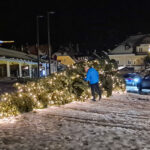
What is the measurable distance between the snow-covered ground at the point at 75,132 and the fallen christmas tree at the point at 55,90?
55cm

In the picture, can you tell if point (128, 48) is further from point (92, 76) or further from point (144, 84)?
point (92, 76)

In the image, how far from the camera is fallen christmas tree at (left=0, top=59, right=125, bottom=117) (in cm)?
875

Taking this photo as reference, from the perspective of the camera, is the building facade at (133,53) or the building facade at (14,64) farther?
the building facade at (133,53)

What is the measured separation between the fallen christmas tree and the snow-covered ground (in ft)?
1.81

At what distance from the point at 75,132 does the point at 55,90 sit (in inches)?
199

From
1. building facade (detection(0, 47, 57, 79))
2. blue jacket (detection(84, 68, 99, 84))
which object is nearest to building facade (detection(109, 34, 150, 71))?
building facade (detection(0, 47, 57, 79))

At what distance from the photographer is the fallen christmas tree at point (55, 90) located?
8.75 meters

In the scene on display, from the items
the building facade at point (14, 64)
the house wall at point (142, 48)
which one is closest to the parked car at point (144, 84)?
the building facade at point (14, 64)

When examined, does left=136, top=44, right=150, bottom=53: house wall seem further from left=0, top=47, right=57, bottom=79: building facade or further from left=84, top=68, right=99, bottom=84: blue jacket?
left=84, top=68, right=99, bottom=84: blue jacket

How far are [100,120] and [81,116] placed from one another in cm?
79

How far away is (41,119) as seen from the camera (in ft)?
25.4

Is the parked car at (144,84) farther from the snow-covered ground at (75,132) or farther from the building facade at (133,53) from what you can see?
the building facade at (133,53)

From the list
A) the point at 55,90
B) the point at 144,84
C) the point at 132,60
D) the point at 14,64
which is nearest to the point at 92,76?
the point at 55,90

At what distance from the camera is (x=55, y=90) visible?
11180mm
